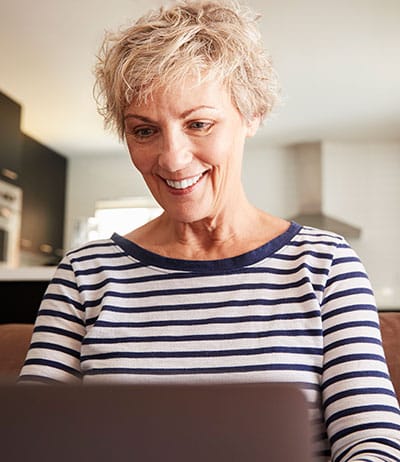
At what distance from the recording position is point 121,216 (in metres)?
6.95

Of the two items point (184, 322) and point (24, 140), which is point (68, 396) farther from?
point (24, 140)

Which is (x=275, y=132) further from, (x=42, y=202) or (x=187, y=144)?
(x=187, y=144)

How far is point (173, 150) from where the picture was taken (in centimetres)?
100

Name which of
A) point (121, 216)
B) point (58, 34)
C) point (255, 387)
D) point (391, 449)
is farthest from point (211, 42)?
point (121, 216)

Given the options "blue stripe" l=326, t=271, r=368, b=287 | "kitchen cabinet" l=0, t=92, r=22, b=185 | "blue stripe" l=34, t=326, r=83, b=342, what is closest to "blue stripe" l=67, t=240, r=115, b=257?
"blue stripe" l=34, t=326, r=83, b=342

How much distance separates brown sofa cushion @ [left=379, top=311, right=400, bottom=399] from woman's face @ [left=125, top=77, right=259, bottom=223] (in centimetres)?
32

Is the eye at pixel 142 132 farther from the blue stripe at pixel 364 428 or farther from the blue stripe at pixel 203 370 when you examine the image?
the blue stripe at pixel 364 428

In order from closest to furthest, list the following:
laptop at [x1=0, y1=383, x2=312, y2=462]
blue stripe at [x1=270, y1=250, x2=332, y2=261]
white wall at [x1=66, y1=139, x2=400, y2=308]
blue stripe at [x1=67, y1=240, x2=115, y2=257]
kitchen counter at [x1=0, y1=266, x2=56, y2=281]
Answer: laptop at [x1=0, y1=383, x2=312, y2=462]
blue stripe at [x1=270, y1=250, x2=332, y2=261]
blue stripe at [x1=67, y1=240, x2=115, y2=257]
kitchen counter at [x1=0, y1=266, x2=56, y2=281]
white wall at [x1=66, y1=139, x2=400, y2=308]

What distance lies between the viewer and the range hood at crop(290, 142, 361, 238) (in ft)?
21.6

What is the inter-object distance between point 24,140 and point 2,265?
4.17 feet

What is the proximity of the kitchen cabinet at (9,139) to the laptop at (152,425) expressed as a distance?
5.26 metres

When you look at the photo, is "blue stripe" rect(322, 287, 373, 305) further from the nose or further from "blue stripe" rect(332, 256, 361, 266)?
the nose

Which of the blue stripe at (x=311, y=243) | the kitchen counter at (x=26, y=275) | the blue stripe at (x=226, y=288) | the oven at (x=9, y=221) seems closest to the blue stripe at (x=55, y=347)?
the blue stripe at (x=226, y=288)

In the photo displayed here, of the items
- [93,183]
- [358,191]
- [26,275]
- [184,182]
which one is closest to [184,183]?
[184,182]
